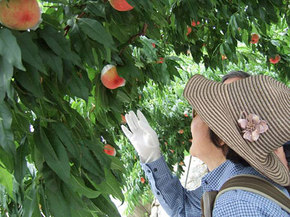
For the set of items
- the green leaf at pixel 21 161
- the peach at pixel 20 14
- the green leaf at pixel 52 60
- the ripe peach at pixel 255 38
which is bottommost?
the ripe peach at pixel 255 38

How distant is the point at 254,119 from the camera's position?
1.04 meters

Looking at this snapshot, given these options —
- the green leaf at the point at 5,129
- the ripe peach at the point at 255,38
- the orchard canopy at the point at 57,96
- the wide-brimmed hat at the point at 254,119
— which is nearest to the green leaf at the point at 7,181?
the orchard canopy at the point at 57,96

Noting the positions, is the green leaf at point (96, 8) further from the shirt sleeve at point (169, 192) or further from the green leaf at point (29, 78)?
the shirt sleeve at point (169, 192)

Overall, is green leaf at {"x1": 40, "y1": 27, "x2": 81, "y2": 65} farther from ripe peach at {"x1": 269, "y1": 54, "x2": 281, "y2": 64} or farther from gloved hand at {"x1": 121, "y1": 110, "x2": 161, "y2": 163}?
ripe peach at {"x1": 269, "y1": 54, "x2": 281, "y2": 64}

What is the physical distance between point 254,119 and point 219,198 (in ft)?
0.77

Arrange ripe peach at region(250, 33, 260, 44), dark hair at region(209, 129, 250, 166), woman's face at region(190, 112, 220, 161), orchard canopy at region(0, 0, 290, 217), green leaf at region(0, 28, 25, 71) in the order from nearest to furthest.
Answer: green leaf at region(0, 28, 25, 71) < orchard canopy at region(0, 0, 290, 217) < dark hair at region(209, 129, 250, 166) < woman's face at region(190, 112, 220, 161) < ripe peach at region(250, 33, 260, 44)

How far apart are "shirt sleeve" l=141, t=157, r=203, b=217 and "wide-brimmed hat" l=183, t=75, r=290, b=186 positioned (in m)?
0.48

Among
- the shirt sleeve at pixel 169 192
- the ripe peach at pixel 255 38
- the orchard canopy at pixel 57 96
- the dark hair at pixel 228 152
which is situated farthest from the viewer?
the ripe peach at pixel 255 38

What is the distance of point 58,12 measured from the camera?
1.02m

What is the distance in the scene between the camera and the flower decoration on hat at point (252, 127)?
1.03 m

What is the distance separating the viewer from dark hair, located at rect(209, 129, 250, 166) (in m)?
1.12

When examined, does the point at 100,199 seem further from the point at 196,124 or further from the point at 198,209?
the point at 198,209

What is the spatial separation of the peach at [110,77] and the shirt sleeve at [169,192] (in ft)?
1.54

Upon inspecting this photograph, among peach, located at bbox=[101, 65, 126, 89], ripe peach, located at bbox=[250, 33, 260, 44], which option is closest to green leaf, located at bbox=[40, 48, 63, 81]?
peach, located at bbox=[101, 65, 126, 89]
